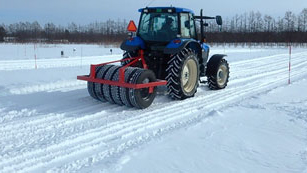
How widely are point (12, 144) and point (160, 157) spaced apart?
2046mm

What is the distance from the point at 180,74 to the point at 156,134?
2.38m

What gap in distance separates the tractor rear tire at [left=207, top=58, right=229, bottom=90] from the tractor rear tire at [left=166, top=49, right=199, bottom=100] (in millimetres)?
1242

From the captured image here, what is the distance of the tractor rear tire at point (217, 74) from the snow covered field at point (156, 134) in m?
0.95

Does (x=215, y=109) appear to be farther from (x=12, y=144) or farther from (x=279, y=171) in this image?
(x=12, y=144)

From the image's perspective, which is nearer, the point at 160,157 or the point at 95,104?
the point at 160,157

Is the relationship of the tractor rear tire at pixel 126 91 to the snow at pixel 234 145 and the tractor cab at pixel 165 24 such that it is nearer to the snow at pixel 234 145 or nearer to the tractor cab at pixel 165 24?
the snow at pixel 234 145

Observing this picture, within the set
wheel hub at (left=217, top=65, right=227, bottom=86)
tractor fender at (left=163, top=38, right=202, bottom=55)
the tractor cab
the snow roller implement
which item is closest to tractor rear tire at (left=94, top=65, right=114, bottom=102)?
the snow roller implement

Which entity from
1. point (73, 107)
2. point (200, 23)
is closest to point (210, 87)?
point (200, 23)

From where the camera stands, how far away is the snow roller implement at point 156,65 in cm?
609

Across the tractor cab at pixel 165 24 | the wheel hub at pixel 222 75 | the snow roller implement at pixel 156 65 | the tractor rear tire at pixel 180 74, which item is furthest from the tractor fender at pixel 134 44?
the wheel hub at pixel 222 75

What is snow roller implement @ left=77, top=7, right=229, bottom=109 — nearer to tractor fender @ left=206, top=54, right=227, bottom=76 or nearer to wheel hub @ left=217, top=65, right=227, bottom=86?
tractor fender @ left=206, top=54, right=227, bottom=76

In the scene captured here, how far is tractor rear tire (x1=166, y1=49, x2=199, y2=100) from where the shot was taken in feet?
Result: 22.3

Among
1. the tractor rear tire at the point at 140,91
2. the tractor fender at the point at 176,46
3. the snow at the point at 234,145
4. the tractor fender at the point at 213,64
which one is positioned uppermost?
the tractor fender at the point at 176,46

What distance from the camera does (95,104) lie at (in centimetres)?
657
